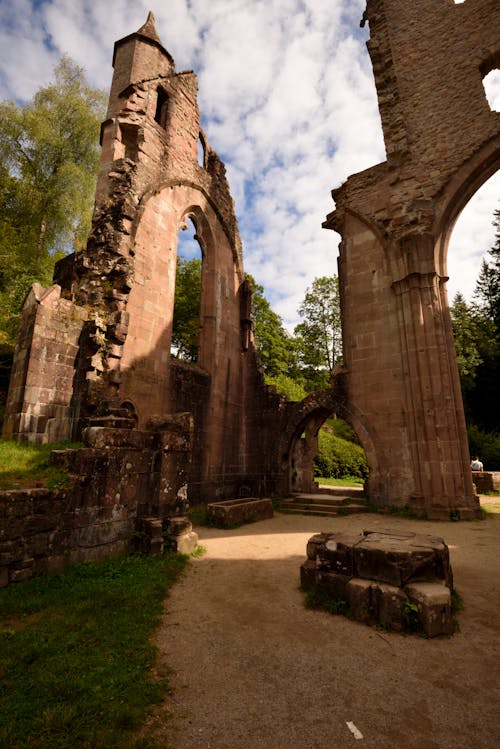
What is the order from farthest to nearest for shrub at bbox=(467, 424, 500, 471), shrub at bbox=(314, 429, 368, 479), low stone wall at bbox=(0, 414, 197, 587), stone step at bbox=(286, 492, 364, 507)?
shrub at bbox=(467, 424, 500, 471) → shrub at bbox=(314, 429, 368, 479) → stone step at bbox=(286, 492, 364, 507) → low stone wall at bbox=(0, 414, 197, 587)

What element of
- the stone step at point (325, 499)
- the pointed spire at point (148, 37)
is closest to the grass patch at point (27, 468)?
the stone step at point (325, 499)

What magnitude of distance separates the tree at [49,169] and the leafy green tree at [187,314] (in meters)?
6.23

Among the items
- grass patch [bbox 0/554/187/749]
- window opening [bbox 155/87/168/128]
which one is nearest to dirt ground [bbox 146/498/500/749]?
grass patch [bbox 0/554/187/749]

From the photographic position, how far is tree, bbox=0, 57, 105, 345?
54.9 ft

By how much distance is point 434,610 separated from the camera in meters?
3.13

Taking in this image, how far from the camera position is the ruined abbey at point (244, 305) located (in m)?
7.26

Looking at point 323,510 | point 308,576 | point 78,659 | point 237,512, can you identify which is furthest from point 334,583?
point 323,510

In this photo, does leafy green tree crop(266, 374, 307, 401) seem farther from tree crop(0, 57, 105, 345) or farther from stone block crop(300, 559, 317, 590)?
stone block crop(300, 559, 317, 590)

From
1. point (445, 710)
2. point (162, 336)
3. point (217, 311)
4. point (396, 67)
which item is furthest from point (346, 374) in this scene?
point (396, 67)

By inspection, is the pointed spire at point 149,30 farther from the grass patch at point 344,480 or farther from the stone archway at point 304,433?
the grass patch at point 344,480

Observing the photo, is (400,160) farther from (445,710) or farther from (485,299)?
(485,299)

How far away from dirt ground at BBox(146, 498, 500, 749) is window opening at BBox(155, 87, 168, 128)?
1312 cm

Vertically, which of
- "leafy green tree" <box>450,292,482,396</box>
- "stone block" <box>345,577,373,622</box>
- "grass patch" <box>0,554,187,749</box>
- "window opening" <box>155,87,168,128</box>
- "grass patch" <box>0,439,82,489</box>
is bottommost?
"grass patch" <box>0,554,187,749</box>

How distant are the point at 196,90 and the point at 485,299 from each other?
29.1 m
